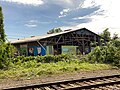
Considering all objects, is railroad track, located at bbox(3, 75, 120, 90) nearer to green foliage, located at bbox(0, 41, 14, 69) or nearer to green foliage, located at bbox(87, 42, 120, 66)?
green foliage, located at bbox(0, 41, 14, 69)

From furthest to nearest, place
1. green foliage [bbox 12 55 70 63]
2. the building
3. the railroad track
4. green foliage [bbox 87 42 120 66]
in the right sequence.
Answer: the building, green foliage [bbox 12 55 70 63], green foliage [bbox 87 42 120 66], the railroad track

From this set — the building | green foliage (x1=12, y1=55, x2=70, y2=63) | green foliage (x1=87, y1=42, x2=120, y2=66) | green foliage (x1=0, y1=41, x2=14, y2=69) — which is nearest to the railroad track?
green foliage (x1=0, y1=41, x2=14, y2=69)

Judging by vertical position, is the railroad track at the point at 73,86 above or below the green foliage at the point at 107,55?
below

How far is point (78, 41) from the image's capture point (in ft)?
137

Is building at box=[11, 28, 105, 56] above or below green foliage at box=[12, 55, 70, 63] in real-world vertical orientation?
above

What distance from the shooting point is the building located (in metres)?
36.1

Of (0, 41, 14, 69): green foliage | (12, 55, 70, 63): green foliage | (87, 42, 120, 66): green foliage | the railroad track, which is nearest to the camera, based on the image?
the railroad track

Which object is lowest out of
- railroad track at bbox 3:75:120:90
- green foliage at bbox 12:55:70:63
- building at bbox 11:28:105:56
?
railroad track at bbox 3:75:120:90

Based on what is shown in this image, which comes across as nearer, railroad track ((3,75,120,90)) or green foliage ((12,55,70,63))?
railroad track ((3,75,120,90))

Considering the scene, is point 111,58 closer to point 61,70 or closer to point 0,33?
point 61,70

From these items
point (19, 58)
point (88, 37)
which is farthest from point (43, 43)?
point (19, 58)

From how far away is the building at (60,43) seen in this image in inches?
1420

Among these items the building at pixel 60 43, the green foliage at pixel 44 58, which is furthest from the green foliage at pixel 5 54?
the building at pixel 60 43

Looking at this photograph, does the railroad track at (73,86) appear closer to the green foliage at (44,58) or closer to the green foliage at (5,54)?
the green foliage at (5,54)
